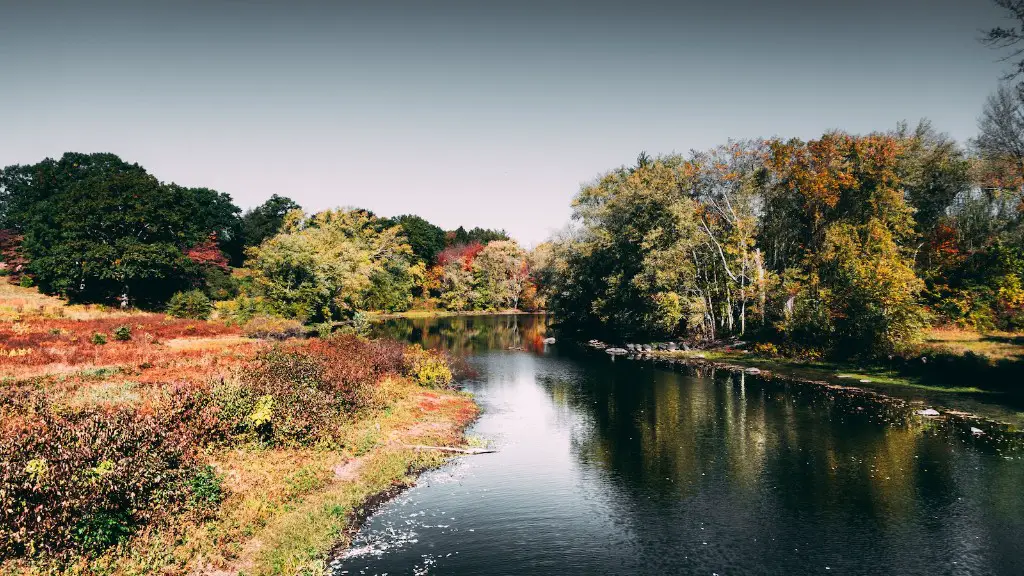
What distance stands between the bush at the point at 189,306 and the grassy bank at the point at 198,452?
2938 cm

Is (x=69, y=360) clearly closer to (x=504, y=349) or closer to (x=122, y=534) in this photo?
(x=122, y=534)

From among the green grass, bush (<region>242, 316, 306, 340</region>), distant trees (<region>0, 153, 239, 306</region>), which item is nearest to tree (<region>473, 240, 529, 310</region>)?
distant trees (<region>0, 153, 239, 306</region>)

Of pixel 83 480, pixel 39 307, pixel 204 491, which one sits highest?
pixel 39 307

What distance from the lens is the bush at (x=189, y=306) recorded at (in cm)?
6688

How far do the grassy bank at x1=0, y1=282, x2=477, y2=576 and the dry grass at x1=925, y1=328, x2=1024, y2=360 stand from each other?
37603 mm

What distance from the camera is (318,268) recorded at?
64375mm

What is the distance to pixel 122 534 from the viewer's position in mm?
13398

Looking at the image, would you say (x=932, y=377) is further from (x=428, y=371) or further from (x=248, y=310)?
(x=248, y=310)

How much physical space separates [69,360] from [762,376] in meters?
49.7

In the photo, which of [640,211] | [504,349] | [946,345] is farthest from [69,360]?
[946,345]

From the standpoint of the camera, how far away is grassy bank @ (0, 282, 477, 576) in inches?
508

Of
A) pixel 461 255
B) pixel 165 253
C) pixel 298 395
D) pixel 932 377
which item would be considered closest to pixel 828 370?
pixel 932 377

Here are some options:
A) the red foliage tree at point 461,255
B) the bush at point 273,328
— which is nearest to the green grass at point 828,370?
the bush at point 273,328

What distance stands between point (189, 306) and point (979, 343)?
273 ft
